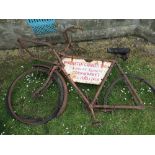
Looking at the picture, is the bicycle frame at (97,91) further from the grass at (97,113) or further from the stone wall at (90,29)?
the stone wall at (90,29)

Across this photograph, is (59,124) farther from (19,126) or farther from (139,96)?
(139,96)

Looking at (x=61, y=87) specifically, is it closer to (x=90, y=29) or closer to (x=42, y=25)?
(x=42, y=25)

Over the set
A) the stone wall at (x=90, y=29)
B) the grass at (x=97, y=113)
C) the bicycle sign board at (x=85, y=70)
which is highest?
the stone wall at (x=90, y=29)

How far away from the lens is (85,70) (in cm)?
887

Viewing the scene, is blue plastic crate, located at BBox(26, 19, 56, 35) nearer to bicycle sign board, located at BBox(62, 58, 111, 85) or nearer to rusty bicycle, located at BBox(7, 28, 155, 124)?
rusty bicycle, located at BBox(7, 28, 155, 124)

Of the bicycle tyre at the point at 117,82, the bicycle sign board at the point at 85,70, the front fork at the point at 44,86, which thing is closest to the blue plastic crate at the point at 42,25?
the bicycle sign board at the point at 85,70

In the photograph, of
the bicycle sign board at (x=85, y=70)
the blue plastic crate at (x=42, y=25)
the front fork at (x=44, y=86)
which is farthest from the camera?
the blue plastic crate at (x=42, y=25)

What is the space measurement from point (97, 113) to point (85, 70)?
3.32ft

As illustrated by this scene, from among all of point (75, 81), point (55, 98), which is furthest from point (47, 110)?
point (75, 81)

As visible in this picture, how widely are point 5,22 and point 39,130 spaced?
2887 mm

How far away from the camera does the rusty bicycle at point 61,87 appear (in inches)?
340

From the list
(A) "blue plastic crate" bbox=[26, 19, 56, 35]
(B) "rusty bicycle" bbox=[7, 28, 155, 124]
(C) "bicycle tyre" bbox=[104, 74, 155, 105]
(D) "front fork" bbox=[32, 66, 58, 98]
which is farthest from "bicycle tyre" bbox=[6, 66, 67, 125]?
(A) "blue plastic crate" bbox=[26, 19, 56, 35]

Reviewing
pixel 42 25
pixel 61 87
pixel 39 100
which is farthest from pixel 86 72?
pixel 42 25

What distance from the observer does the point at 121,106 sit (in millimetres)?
8648
